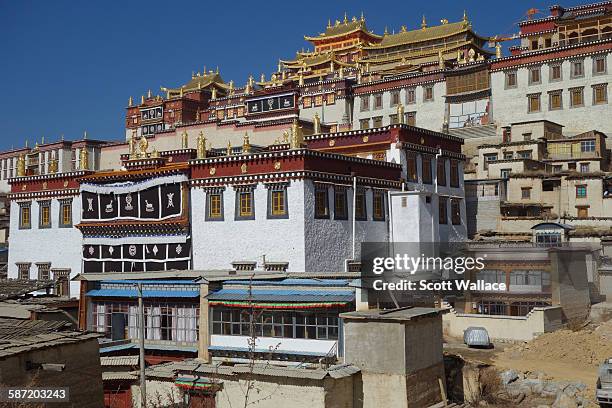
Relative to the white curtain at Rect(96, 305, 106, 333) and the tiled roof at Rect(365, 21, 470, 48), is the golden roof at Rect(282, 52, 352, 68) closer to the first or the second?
the tiled roof at Rect(365, 21, 470, 48)

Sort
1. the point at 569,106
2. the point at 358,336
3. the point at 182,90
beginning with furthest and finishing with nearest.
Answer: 1. the point at 182,90
2. the point at 569,106
3. the point at 358,336

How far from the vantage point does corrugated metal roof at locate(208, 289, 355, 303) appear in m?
24.1

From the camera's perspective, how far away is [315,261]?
3300cm

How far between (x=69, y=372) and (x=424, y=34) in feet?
190

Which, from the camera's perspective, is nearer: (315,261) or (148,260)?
(315,261)

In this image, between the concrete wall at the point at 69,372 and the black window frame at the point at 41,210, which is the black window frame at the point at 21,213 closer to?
the black window frame at the point at 41,210

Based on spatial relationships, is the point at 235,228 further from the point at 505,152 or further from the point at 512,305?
the point at 505,152

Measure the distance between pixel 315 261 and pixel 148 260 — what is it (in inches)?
390

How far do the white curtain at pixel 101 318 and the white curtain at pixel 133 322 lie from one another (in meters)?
1.21

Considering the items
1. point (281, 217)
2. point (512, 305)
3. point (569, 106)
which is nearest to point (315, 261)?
point (281, 217)

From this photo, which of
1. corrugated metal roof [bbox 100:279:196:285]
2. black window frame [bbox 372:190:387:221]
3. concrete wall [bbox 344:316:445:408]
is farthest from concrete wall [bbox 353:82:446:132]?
concrete wall [bbox 344:316:445:408]

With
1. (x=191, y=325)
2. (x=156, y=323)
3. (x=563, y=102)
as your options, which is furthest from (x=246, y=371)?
(x=563, y=102)

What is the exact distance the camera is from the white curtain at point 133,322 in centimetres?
2712

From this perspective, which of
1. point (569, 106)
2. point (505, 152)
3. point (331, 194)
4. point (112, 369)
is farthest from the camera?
point (569, 106)
